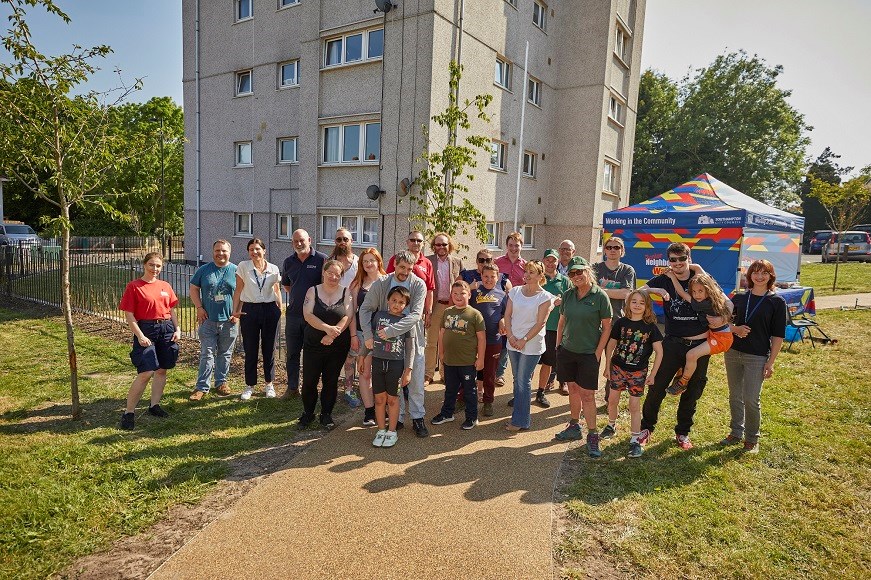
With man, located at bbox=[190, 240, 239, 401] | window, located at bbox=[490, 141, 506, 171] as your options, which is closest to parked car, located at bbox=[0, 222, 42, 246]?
window, located at bbox=[490, 141, 506, 171]

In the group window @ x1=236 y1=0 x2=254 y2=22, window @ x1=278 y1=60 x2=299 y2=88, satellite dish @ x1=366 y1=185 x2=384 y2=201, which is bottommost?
satellite dish @ x1=366 y1=185 x2=384 y2=201

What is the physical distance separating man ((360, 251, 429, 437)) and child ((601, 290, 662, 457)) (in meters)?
2.01

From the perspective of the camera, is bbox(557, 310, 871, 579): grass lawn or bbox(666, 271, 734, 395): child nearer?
bbox(557, 310, 871, 579): grass lawn

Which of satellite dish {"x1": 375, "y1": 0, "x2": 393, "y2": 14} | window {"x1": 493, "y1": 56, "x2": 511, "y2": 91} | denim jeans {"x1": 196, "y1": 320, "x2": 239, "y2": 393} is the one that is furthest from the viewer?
window {"x1": 493, "y1": 56, "x2": 511, "y2": 91}

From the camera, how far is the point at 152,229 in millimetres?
35750

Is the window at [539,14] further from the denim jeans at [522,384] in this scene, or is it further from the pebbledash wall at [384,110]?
the denim jeans at [522,384]

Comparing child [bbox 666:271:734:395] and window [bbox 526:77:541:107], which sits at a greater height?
window [bbox 526:77:541:107]

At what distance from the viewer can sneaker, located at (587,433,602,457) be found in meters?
5.25

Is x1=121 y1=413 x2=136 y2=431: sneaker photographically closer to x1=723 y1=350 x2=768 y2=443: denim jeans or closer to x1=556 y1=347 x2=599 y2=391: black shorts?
x1=556 y1=347 x2=599 y2=391: black shorts

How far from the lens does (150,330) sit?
18.5ft

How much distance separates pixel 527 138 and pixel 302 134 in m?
8.03

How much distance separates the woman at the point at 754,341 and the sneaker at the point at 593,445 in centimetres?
163

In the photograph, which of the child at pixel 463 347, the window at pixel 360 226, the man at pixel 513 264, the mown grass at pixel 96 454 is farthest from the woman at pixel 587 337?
the window at pixel 360 226

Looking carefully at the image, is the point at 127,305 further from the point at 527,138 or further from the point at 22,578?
the point at 527,138
